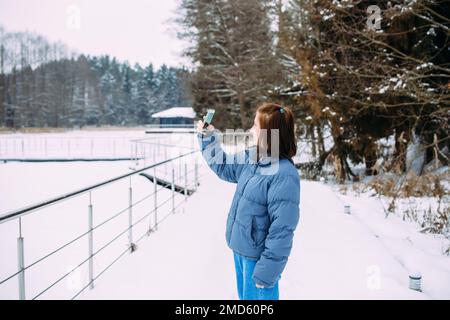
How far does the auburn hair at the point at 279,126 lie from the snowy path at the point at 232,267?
4.84 feet

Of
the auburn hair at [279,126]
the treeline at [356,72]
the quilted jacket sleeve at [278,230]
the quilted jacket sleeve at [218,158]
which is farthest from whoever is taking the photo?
the treeline at [356,72]

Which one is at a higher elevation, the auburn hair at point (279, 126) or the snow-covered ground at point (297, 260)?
the auburn hair at point (279, 126)

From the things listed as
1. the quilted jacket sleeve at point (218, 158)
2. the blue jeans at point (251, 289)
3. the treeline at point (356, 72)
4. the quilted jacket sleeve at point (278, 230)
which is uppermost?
the treeline at point (356, 72)

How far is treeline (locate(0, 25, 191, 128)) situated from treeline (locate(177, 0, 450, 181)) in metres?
20.6

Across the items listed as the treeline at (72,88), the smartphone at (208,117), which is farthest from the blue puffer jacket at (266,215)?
the treeline at (72,88)

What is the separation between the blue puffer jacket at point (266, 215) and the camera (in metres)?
1.84

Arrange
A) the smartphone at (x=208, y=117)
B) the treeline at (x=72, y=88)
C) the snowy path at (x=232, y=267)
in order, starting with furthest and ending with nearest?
the treeline at (x=72, y=88), the snowy path at (x=232, y=267), the smartphone at (x=208, y=117)

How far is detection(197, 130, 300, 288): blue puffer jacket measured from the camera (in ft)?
6.03

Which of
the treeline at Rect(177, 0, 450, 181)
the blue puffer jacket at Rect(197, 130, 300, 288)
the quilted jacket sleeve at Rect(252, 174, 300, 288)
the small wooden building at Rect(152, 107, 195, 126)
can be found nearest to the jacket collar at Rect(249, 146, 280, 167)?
the blue puffer jacket at Rect(197, 130, 300, 288)

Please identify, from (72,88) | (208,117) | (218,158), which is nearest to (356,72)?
(218,158)

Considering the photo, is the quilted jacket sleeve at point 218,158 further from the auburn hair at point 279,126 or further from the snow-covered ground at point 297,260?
the snow-covered ground at point 297,260

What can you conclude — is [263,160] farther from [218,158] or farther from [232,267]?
[232,267]
